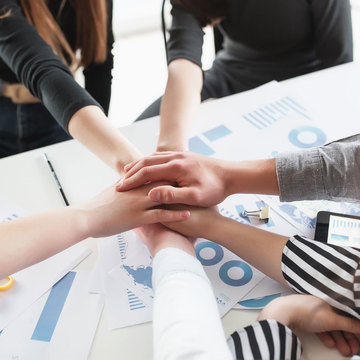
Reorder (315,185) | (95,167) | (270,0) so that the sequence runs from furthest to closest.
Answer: (270,0), (95,167), (315,185)

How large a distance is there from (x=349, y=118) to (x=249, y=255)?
44 centimetres

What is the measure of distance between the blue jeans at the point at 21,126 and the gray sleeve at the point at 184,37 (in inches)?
16.5

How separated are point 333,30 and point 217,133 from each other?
1.82 ft

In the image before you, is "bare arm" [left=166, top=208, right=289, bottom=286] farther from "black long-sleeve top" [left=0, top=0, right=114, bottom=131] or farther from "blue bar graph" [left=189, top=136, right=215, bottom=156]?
"black long-sleeve top" [left=0, top=0, right=114, bottom=131]

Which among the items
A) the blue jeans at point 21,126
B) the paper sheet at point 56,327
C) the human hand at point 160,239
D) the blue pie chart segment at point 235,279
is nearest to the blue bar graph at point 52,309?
the paper sheet at point 56,327

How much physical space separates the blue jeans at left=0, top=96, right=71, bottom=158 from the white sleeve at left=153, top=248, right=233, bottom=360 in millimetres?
764

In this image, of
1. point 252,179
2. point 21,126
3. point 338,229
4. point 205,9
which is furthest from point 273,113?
point 21,126

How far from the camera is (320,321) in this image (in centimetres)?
54

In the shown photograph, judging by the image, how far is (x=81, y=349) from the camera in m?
0.54

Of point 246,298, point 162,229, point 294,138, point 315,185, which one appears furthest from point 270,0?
point 246,298

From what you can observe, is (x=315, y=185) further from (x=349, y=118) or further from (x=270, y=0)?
(x=270, y=0)

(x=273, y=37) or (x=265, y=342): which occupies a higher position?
(x=273, y=37)

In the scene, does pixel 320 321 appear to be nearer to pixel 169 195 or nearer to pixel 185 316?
pixel 185 316

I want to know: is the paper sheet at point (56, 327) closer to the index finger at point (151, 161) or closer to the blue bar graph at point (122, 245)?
the blue bar graph at point (122, 245)
